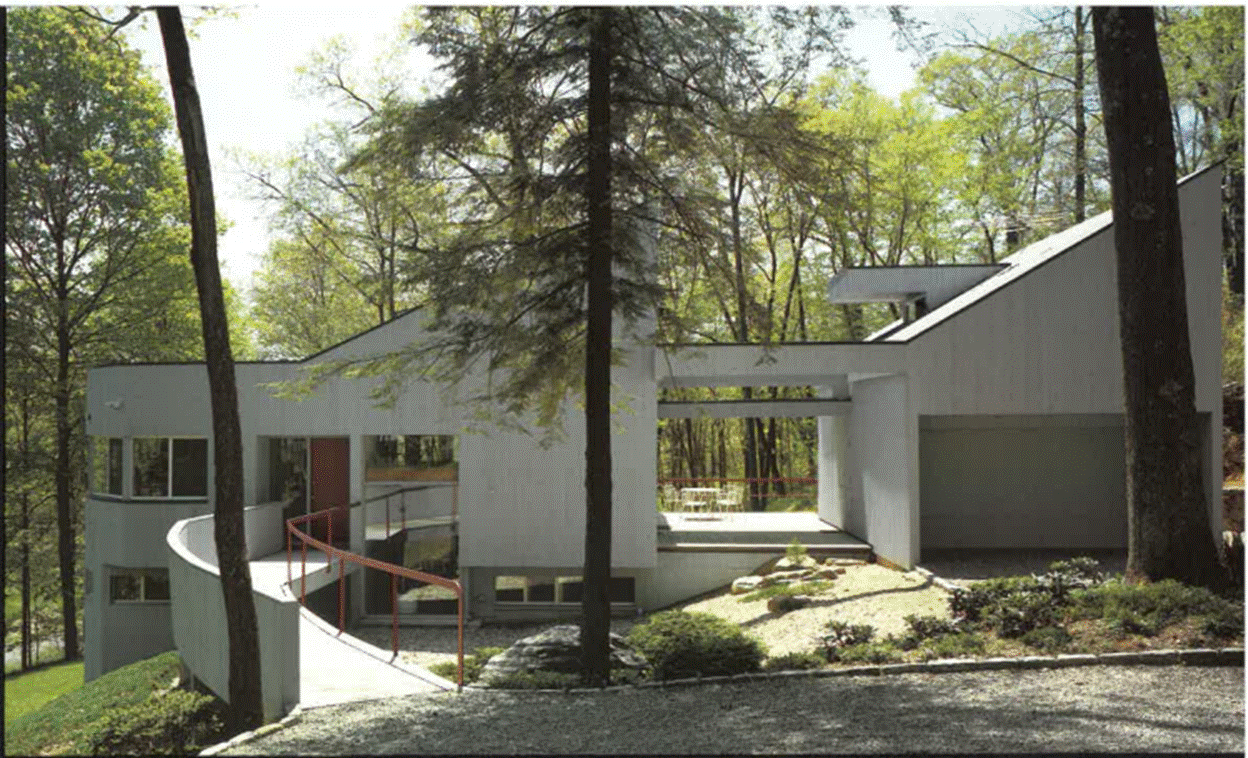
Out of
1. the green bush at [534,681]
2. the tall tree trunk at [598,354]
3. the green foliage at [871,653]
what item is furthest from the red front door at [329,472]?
the green foliage at [871,653]

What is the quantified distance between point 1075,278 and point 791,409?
4672 mm

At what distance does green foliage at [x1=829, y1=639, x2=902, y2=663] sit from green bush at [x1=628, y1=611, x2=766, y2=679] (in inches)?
26.6

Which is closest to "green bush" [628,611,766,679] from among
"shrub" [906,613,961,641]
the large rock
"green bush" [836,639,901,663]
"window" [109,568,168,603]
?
the large rock

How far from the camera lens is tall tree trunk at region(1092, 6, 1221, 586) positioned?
970 cm

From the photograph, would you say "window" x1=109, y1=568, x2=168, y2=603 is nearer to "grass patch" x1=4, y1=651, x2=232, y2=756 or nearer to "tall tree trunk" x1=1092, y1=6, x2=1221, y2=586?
"grass patch" x1=4, y1=651, x2=232, y2=756

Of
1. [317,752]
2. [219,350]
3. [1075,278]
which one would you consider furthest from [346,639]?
[1075,278]

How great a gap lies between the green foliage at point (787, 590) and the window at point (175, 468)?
9.43 metres

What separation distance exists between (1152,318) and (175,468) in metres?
14.9

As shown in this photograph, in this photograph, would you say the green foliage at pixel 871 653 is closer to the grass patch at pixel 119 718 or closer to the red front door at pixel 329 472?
the grass patch at pixel 119 718

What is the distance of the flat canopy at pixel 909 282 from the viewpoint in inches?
742

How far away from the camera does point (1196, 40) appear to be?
21.0 m

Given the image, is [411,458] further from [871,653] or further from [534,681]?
[871,653]

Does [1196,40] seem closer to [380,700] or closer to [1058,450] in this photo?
[1058,450]

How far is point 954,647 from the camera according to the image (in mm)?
8672
